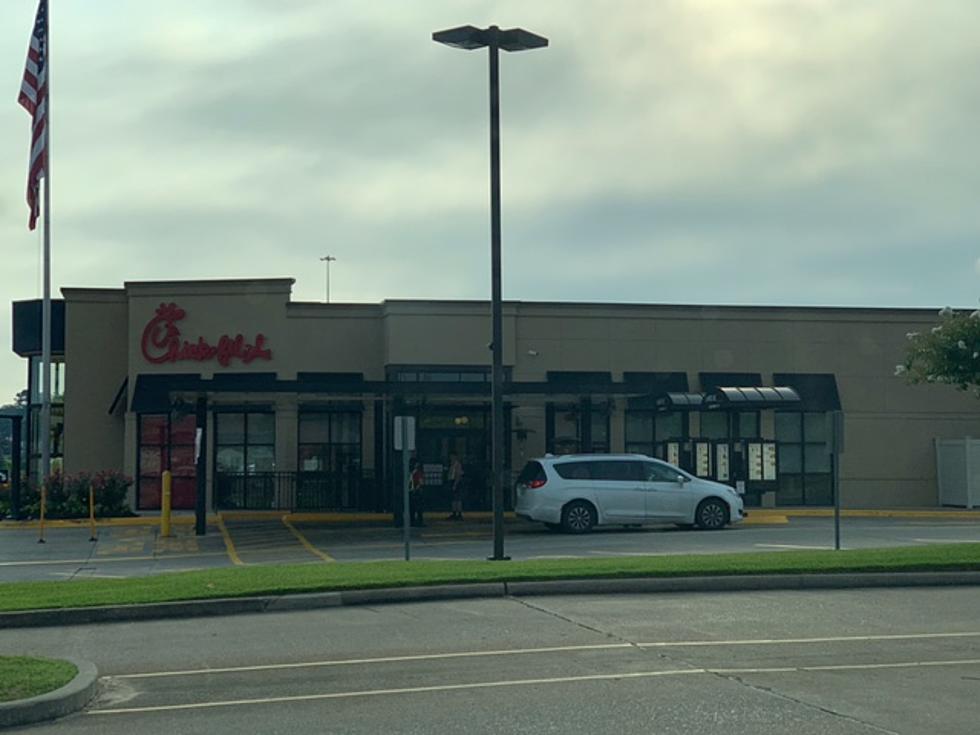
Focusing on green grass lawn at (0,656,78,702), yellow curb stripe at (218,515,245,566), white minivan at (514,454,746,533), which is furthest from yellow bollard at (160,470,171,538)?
green grass lawn at (0,656,78,702)

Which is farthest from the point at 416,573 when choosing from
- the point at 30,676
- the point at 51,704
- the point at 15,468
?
the point at 15,468

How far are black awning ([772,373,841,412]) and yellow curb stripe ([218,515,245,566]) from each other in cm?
1593

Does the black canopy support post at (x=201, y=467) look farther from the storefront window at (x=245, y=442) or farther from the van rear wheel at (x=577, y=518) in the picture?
the van rear wheel at (x=577, y=518)

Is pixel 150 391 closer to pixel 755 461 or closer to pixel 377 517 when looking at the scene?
pixel 377 517

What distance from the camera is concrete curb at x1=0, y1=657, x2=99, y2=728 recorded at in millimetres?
Result: 8609

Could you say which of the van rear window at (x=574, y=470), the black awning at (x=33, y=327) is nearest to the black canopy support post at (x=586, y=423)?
the van rear window at (x=574, y=470)

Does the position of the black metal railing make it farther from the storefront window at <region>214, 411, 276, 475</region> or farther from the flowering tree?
the flowering tree

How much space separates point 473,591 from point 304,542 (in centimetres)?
1100

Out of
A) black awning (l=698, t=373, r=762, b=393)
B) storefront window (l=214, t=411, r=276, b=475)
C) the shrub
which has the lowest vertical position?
the shrub

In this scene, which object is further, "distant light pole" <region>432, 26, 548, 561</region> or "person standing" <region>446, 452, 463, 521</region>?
"person standing" <region>446, 452, 463, 521</region>

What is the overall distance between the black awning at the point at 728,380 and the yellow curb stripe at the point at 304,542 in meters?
12.2

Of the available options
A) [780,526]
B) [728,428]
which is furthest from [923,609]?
[728,428]

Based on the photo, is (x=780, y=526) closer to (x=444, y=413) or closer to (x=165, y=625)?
(x=444, y=413)

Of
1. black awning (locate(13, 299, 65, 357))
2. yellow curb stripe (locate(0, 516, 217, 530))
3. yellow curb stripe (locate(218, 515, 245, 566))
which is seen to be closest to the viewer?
yellow curb stripe (locate(218, 515, 245, 566))
